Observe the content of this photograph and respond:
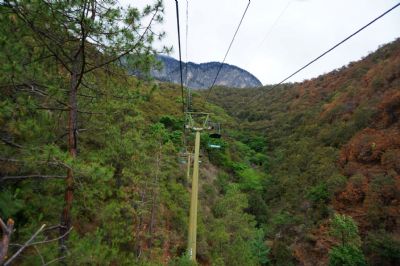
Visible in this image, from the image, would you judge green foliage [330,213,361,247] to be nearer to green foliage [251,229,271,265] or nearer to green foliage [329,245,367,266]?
green foliage [329,245,367,266]

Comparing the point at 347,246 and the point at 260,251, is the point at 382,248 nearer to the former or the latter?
the point at 347,246

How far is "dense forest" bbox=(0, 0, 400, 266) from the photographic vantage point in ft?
16.0

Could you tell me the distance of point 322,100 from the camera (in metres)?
43.8

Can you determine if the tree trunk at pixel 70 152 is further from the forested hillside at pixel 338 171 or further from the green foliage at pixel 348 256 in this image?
the forested hillside at pixel 338 171

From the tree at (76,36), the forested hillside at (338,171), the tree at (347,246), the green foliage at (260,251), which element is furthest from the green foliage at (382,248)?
the tree at (76,36)

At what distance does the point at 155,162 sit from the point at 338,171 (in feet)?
57.5

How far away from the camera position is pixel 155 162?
13.3m

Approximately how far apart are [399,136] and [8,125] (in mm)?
25100

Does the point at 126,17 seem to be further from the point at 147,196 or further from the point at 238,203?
the point at 238,203

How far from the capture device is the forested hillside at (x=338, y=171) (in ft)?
63.7

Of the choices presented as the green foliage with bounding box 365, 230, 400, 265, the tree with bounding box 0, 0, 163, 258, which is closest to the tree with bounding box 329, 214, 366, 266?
the green foliage with bounding box 365, 230, 400, 265

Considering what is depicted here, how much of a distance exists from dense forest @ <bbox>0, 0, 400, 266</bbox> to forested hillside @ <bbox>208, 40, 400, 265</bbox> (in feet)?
0.39

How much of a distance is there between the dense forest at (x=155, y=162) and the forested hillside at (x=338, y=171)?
0.12m

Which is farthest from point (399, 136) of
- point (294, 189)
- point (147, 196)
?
point (147, 196)
